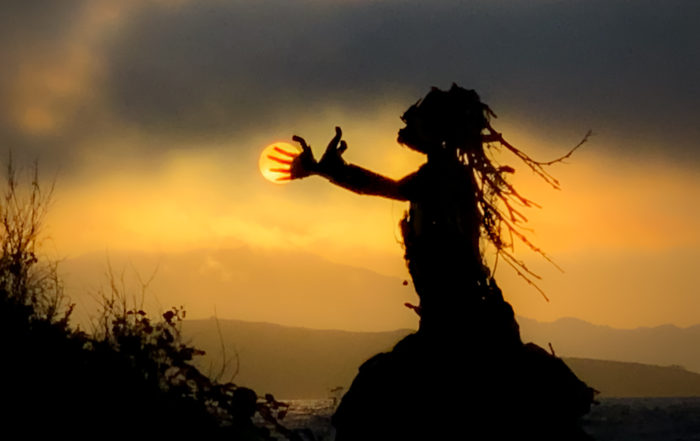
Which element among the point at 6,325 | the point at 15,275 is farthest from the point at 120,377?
the point at 15,275

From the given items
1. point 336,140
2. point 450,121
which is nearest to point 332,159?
point 336,140

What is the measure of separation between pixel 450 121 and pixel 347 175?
0.88 meters

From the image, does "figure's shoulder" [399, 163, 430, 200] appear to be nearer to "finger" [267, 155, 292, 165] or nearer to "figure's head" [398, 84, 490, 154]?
"figure's head" [398, 84, 490, 154]

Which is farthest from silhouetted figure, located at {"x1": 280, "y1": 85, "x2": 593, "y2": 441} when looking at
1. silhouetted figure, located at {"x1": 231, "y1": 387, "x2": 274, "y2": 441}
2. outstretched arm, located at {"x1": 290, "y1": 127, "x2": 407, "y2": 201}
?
silhouetted figure, located at {"x1": 231, "y1": 387, "x2": 274, "y2": 441}

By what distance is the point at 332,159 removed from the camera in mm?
7055

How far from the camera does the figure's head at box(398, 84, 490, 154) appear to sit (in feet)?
23.6

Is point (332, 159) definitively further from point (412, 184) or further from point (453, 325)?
point (453, 325)

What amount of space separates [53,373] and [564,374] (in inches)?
213

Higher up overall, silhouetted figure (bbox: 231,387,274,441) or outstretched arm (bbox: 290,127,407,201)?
outstretched arm (bbox: 290,127,407,201)

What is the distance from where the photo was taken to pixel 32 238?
1301cm

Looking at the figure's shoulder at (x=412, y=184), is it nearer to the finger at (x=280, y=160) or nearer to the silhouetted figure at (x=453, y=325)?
the silhouetted figure at (x=453, y=325)

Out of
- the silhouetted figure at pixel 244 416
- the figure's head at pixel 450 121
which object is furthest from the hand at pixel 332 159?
the silhouetted figure at pixel 244 416

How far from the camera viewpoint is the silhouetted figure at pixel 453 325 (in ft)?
20.5

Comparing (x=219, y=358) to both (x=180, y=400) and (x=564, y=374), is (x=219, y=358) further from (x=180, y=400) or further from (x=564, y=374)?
(x=564, y=374)
